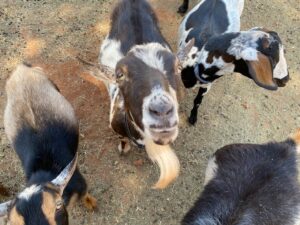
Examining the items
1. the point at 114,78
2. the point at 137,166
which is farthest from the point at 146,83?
the point at 137,166

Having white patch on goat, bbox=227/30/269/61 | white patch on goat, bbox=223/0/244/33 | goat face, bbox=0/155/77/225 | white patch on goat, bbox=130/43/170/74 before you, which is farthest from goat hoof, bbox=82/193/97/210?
white patch on goat, bbox=223/0/244/33

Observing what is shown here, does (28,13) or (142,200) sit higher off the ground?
(28,13)

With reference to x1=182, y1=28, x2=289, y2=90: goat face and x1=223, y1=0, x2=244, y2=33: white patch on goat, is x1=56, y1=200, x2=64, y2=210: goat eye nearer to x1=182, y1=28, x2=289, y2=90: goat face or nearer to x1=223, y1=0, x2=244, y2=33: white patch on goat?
x1=182, y1=28, x2=289, y2=90: goat face

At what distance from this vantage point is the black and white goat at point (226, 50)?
4.84 m

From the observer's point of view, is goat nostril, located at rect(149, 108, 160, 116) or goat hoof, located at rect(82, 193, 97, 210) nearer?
goat nostril, located at rect(149, 108, 160, 116)

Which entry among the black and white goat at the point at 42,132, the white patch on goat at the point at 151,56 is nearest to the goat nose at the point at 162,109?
the white patch on goat at the point at 151,56

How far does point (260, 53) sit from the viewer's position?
4.83 meters

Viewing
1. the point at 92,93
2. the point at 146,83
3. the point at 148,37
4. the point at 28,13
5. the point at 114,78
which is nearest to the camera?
the point at 146,83

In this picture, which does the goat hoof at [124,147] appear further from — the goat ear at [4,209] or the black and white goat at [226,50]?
the goat ear at [4,209]

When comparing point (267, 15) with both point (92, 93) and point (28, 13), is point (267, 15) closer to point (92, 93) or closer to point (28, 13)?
point (92, 93)

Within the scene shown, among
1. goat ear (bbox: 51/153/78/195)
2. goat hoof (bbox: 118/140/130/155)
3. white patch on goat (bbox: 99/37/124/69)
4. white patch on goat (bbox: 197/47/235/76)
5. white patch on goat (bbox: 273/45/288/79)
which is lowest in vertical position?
goat hoof (bbox: 118/140/130/155)

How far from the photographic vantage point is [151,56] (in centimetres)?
427

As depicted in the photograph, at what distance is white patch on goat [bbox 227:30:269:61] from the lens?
4.87 m

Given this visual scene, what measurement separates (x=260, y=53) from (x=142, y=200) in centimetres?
251
